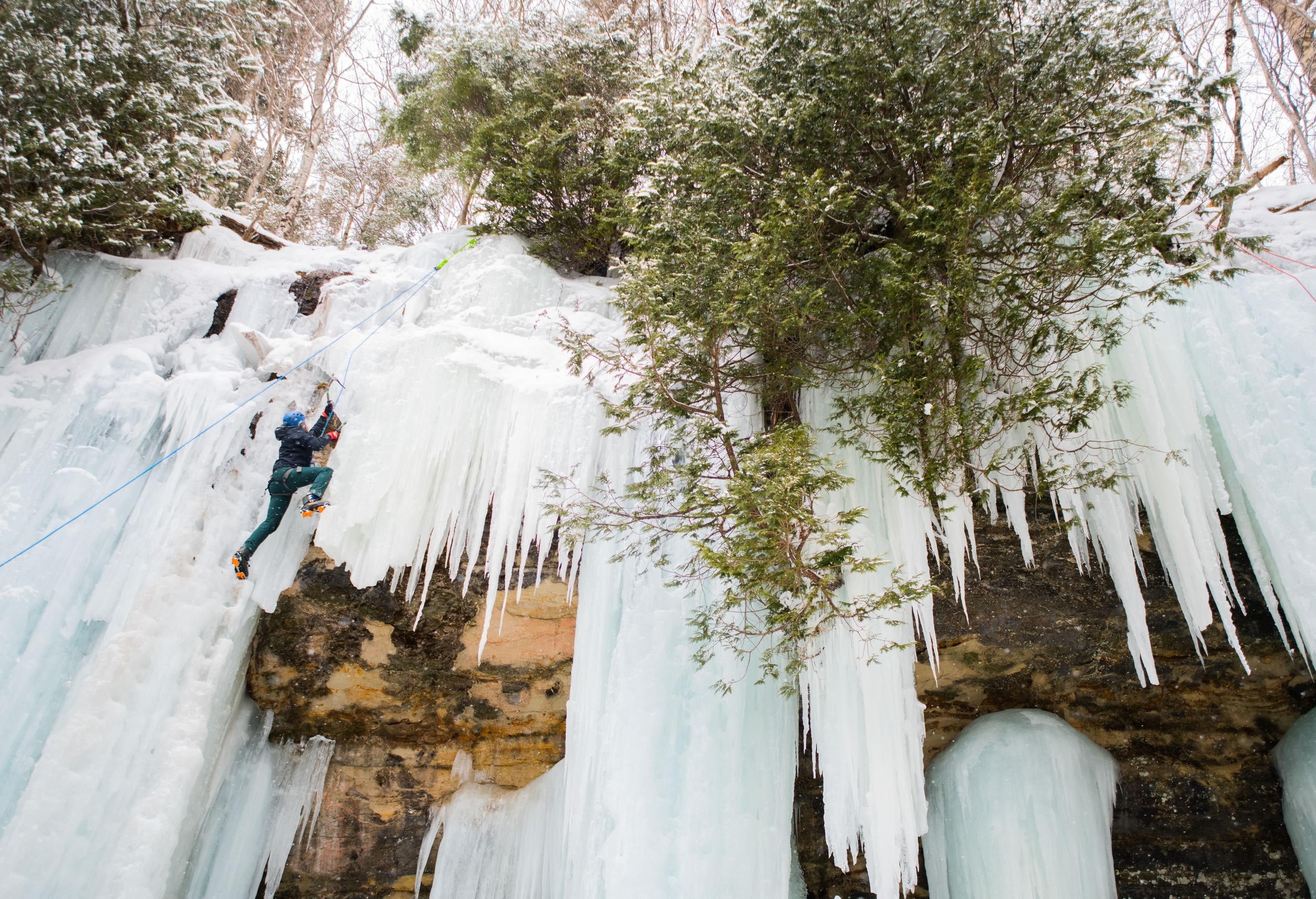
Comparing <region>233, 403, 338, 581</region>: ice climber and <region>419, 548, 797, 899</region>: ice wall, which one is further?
<region>233, 403, 338, 581</region>: ice climber

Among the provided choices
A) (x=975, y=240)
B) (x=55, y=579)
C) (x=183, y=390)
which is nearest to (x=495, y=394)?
(x=183, y=390)

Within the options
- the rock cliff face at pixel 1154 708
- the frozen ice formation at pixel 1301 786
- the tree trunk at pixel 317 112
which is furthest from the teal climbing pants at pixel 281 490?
the frozen ice formation at pixel 1301 786

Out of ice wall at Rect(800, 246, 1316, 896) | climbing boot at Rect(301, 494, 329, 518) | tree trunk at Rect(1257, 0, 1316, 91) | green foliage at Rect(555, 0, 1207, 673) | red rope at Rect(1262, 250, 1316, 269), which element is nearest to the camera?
green foliage at Rect(555, 0, 1207, 673)

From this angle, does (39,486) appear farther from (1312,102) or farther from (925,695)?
(1312,102)

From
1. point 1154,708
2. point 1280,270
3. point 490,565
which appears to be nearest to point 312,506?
point 490,565

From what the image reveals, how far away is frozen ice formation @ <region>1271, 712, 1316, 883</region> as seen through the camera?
213 inches

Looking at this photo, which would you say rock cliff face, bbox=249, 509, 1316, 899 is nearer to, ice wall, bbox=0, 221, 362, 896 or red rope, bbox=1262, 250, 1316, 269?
ice wall, bbox=0, 221, 362, 896

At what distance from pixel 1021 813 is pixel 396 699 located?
4959 millimetres

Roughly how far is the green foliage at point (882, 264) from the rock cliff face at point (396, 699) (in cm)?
169

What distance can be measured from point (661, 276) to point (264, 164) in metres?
8.66

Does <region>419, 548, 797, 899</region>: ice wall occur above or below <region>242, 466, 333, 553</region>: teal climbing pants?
below

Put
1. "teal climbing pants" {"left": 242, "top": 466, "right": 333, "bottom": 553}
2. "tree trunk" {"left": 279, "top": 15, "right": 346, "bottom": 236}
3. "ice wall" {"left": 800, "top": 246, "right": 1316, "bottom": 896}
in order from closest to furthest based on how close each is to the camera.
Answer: "ice wall" {"left": 800, "top": 246, "right": 1316, "bottom": 896} < "teal climbing pants" {"left": 242, "top": 466, "right": 333, "bottom": 553} < "tree trunk" {"left": 279, "top": 15, "right": 346, "bottom": 236}

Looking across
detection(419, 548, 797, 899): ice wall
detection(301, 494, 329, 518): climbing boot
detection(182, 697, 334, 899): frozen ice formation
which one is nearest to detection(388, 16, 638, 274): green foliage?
detection(301, 494, 329, 518): climbing boot

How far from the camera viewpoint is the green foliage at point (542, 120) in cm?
626
